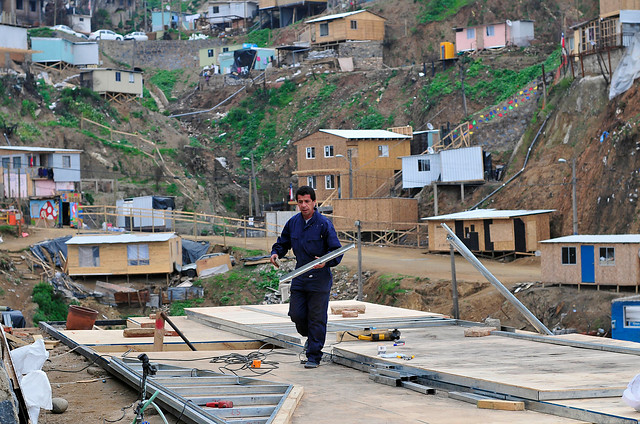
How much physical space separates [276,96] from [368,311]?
198 ft

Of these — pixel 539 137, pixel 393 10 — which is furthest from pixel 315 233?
pixel 393 10

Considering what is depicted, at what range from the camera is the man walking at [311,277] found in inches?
353

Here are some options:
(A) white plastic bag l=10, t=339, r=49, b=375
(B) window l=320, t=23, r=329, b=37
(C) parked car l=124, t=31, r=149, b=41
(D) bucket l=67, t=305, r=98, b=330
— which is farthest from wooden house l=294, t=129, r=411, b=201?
(A) white plastic bag l=10, t=339, r=49, b=375

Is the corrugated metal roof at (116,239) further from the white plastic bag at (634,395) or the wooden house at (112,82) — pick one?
the white plastic bag at (634,395)

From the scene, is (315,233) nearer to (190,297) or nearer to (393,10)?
(190,297)

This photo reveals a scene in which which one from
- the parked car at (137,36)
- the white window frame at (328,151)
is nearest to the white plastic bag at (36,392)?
the white window frame at (328,151)

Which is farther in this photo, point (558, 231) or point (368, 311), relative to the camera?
point (558, 231)

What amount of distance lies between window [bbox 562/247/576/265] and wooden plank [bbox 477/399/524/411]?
24513 millimetres

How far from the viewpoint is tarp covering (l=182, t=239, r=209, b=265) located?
44.5 metres

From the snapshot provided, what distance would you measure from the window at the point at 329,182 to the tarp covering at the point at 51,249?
58.7 feet

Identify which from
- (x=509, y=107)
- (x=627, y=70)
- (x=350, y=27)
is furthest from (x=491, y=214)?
(x=350, y=27)

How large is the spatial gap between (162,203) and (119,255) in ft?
39.8

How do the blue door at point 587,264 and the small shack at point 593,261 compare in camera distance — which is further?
the blue door at point 587,264

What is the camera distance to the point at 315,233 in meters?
9.10
